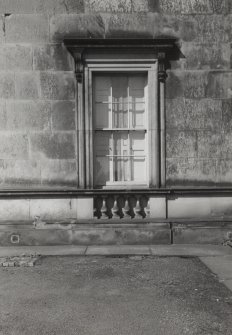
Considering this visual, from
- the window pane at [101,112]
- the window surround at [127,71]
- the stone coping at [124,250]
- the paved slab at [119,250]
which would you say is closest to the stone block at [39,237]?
the stone coping at [124,250]

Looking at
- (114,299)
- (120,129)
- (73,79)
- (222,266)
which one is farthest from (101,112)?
(114,299)

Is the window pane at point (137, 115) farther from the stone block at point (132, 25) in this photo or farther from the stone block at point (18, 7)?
the stone block at point (18, 7)

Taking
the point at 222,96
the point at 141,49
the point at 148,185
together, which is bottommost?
the point at 148,185

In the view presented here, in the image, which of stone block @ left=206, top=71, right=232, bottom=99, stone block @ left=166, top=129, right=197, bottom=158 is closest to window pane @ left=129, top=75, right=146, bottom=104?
stone block @ left=166, top=129, right=197, bottom=158

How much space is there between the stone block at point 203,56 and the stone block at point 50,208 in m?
3.81

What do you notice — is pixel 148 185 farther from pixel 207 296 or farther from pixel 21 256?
pixel 207 296

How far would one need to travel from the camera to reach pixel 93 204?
329 inches

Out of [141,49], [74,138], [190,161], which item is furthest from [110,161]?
[141,49]

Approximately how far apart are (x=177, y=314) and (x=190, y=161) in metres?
4.39

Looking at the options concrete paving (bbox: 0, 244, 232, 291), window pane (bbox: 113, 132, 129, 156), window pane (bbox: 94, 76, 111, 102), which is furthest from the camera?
window pane (bbox: 113, 132, 129, 156)

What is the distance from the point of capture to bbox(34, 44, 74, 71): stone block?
325 inches

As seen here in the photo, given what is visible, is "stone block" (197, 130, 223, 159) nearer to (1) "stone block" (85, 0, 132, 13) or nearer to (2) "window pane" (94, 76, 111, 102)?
(2) "window pane" (94, 76, 111, 102)

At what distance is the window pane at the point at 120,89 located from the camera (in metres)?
8.58

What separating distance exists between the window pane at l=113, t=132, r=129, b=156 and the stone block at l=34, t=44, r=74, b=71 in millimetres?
1850
